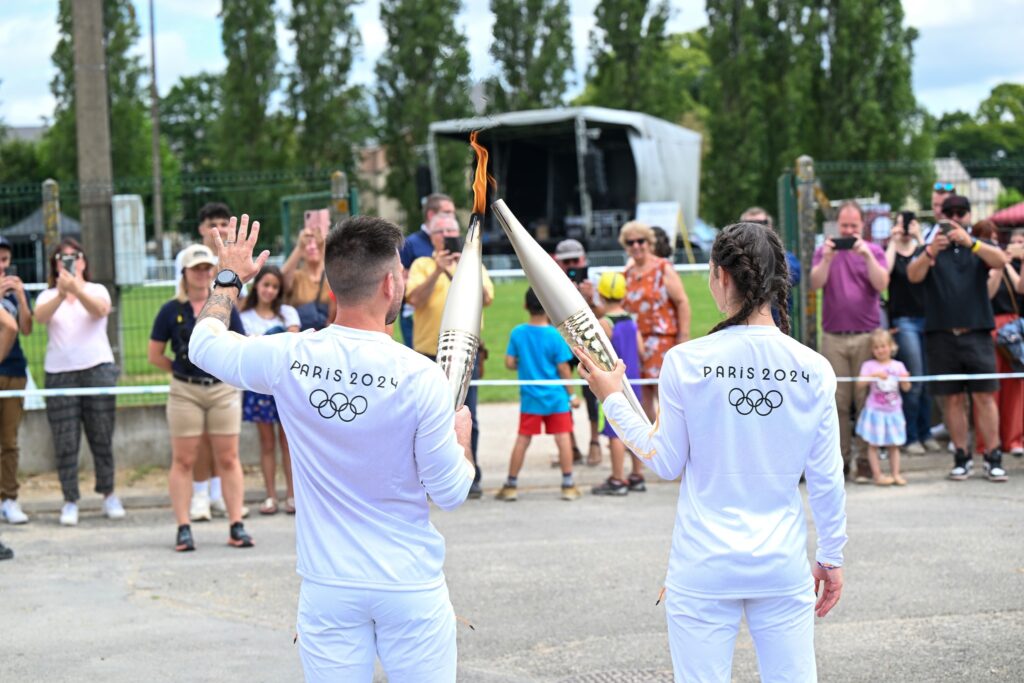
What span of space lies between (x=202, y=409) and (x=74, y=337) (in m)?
1.58

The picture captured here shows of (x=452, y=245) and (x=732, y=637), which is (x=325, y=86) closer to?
(x=452, y=245)

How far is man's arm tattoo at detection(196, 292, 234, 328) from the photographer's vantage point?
3.76 meters

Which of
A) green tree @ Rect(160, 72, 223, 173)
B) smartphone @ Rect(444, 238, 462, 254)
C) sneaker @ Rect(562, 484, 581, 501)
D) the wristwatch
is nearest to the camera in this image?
the wristwatch

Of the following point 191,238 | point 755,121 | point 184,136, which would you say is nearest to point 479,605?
point 191,238

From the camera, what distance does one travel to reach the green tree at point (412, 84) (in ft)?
136

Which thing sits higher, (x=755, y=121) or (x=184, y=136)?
(x=184, y=136)

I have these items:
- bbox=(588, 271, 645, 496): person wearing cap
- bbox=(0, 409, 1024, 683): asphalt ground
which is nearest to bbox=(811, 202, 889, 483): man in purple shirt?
bbox=(0, 409, 1024, 683): asphalt ground

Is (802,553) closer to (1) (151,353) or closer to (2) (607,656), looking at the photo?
(2) (607,656)

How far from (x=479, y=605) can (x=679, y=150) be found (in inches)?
1185

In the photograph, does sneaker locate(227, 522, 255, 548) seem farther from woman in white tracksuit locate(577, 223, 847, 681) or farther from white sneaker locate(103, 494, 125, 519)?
woman in white tracksuit locate(577, 223, 847, 681)

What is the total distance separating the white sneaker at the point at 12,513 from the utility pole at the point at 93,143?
2.85m

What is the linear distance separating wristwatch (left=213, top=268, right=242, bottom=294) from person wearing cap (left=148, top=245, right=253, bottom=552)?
13.9 feet

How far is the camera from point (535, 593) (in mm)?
6906

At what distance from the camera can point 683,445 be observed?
3.68 meters
